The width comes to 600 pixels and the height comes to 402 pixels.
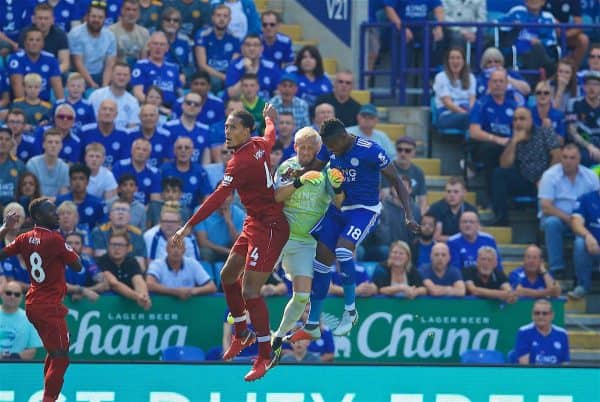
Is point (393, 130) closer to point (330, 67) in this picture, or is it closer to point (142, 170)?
point (330, 67)

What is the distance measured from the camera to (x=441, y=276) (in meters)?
18.5

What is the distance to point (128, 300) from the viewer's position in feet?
58.6

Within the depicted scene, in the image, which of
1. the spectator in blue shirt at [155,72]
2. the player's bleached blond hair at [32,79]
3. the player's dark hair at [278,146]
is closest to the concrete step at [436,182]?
the player's dark hair at [278,146]

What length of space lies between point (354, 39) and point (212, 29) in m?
1.99

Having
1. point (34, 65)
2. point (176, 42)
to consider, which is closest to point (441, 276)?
point (176, 42)

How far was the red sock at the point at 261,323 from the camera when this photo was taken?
555 inches

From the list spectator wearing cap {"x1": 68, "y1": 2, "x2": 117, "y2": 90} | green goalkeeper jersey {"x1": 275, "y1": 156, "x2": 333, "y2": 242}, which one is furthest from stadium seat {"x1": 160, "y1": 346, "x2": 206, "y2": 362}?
green goalkeeper jersey {"x1": 275, "y1": 156, "x2": 333, "y2": 242}

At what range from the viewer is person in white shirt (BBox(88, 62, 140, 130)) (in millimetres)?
19250

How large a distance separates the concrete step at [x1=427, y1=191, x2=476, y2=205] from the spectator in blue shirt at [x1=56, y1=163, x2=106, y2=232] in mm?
4148

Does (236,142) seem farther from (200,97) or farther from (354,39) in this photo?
(354,39)

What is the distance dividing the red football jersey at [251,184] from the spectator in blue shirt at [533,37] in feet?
28.4

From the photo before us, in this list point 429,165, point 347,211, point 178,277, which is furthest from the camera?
point 429,165

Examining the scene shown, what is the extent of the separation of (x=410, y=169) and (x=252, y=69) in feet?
7.64

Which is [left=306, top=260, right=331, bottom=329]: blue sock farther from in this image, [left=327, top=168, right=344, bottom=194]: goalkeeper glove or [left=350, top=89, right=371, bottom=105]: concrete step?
[left=350, top=89, right=371, bottom=105]: concrete step
